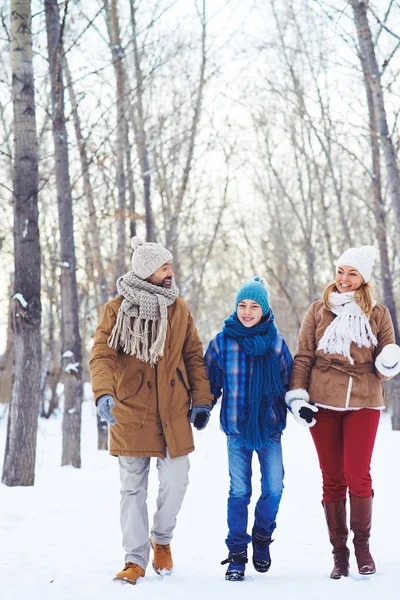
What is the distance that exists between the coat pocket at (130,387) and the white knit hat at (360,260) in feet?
4.59

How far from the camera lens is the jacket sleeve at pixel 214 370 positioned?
4121mm

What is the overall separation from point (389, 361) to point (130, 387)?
1.49m

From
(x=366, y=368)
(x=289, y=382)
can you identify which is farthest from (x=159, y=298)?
(x=366, y=368)

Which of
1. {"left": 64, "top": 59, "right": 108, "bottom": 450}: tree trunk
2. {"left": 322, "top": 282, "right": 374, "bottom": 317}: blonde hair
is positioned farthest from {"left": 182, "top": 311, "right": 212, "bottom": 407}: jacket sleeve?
{"left": 64, "top": 59, "right": 108, "bottom": 450}: tree trunk

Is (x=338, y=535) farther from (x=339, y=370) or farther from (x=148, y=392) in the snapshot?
(x=148, y=392)

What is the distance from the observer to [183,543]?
4938mm

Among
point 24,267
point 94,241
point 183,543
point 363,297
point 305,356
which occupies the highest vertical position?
point 94,241

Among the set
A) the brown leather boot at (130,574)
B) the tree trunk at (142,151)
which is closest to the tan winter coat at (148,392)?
the brown leather boot at (130,574)

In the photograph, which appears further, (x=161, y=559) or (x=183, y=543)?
(x=183, y=543)

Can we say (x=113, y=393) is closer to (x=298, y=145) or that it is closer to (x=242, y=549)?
(x=242, y=549)

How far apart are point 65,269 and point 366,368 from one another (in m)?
5.58

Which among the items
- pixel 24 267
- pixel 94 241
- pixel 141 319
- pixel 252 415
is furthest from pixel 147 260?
pixel 94 241

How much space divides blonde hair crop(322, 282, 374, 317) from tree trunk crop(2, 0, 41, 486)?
327cm

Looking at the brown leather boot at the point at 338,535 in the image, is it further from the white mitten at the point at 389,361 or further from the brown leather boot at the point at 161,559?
the brown leather boot at the point at 161,559
